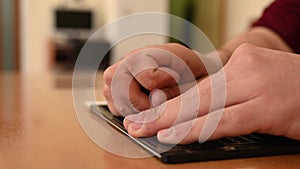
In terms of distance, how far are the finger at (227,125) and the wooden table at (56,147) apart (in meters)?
0.04

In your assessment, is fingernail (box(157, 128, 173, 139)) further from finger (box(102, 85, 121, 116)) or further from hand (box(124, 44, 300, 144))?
finger (box(102, 85, 121, 116))

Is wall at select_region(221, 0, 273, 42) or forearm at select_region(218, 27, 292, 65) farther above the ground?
forearm at select_region(218, 27, 292, 65)

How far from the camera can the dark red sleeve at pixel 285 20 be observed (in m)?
1.23

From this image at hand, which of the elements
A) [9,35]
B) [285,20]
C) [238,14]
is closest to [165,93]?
[285,20]

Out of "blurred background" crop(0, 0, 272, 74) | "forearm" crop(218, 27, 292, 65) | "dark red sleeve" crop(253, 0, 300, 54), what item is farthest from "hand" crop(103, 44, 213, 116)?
"blurred background" crop(0, 0, 272, 74)

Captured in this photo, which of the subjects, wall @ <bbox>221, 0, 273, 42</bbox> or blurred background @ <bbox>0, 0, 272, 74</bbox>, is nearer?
wall @ <bbox>221, 0, 273, 42</bbox>

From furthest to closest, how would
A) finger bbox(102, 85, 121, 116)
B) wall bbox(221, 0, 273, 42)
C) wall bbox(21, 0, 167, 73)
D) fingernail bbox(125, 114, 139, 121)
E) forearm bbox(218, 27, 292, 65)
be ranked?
wall bbox(21, 0, 167, 73) → wall bbox(221, 0, 273, 42) → forearm bbox(218, 27, 292, 65) → finger bbox(102, 85, 121, 116) → fingernail bbox(125, 114, 139, 121)

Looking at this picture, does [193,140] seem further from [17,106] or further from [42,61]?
[42,61]

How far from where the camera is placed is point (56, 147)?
511 mm

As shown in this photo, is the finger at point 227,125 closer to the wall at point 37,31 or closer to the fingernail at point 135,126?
the fingernail at point 135,126

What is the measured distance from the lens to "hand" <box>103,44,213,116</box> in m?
0.57

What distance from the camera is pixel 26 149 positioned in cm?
50

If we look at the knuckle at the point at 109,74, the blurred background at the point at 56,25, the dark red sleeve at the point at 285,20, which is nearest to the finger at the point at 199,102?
the knuckle at the point at 109,74

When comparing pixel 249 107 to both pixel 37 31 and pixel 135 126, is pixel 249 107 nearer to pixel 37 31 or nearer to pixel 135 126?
pixel 135 126
